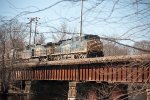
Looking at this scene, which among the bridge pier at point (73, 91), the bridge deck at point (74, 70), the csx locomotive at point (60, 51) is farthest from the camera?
the csx locomotive at point (60, 51)

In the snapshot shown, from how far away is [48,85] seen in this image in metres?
42.7

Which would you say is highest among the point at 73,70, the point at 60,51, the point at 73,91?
the point at 60,51

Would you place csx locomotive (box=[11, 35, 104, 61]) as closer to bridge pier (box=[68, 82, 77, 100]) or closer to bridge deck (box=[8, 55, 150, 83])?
bridge deck (box=[8, 55, 150, 83])

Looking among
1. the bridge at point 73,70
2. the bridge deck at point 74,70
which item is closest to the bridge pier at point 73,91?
the bridge at point 73,70

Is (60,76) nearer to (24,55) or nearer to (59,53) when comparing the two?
(59,53)

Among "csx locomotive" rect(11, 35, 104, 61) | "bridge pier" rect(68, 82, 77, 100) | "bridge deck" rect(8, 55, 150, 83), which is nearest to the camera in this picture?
"bridge deck" rect(8, 55, 150, 83)

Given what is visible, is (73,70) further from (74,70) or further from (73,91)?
(73,91)

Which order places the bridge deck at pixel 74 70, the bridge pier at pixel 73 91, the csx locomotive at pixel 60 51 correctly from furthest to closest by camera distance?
the csx locomotive at pixel 60 51
the bridge pier at pixel 73 91
the bridge deck at pixel 74 70

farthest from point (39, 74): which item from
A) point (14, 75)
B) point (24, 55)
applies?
point (24, 55)

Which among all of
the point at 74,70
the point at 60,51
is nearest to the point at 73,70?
the point at 74,70

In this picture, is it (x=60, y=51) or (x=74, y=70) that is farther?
(x=60, y=51)

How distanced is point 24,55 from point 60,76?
1589cm


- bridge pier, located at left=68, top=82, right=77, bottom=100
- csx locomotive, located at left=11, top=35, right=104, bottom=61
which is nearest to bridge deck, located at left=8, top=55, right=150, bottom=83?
bridge pier, located at left=68, top=82, right=77, bottom=100

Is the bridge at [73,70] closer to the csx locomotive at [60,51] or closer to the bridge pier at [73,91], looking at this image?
the bridge pier at [73,91]
